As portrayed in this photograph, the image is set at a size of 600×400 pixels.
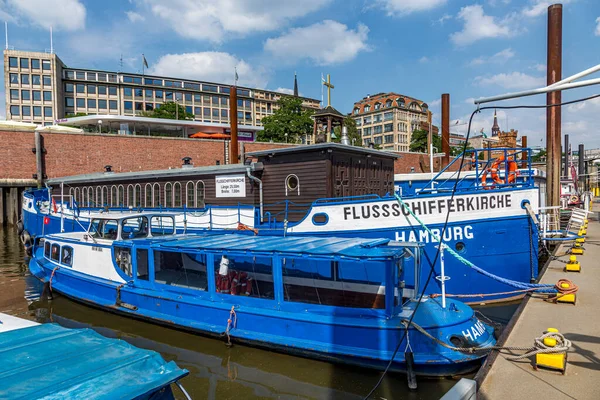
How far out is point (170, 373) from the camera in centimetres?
399

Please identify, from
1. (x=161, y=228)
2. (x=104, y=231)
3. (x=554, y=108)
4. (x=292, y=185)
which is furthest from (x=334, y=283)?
(x=554, y=108)

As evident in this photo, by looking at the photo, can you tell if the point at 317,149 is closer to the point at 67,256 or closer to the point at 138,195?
the point at 67,256

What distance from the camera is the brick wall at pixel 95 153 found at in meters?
29.5

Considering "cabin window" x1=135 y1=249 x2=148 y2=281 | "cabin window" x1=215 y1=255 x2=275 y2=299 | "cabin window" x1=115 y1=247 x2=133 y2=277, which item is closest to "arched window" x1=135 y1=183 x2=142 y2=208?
"cabin window" x1=115 y1=247 x2=133 y2=277

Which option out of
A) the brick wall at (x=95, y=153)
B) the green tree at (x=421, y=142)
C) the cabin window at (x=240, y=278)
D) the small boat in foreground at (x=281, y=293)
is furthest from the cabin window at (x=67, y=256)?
the green tree at (x=421, y=142)

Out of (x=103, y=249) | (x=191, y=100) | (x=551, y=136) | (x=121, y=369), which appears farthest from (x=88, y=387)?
(x=191, y=100)

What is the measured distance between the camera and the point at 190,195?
16.5 metres

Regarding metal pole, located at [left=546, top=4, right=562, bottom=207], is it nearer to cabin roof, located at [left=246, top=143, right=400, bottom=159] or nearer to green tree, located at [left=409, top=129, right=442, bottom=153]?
cabin roof, located at [left=246, top=143, right=400, bottom=159]

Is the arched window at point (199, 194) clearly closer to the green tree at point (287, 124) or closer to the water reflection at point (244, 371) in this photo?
the water reflection at point (244, 371)

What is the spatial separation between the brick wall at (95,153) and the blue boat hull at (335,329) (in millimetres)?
24579

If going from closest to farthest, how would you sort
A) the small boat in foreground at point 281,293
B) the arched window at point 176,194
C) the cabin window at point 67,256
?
the small boat in foreground at point 281,293 < the cabin window at point 67,256 < the arched window at point 176,194

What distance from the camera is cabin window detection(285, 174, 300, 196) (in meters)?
13.7

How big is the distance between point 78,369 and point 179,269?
21.1ft

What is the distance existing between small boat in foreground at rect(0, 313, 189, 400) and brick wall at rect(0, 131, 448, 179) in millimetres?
28603
